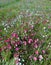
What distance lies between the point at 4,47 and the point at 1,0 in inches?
393

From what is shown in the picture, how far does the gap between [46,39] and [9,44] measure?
1.37 meters

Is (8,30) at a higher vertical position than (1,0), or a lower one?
higher

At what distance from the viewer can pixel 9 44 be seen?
590 cm

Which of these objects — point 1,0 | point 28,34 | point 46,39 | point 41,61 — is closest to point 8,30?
point 28,34

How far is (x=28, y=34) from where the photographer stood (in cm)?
670

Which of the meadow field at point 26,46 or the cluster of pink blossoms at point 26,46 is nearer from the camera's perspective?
the meadow field at point 26,46

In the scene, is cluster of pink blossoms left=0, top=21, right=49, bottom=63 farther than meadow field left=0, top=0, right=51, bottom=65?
Yes

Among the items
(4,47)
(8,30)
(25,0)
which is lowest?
(25,0)

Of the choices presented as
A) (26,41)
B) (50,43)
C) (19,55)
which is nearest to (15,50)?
(19,55)

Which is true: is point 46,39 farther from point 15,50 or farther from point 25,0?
point 25,0

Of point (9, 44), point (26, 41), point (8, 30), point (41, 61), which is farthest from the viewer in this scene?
point (8, 30)

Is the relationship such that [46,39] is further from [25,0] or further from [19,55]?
[25,0]

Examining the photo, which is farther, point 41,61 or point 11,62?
point 41,61

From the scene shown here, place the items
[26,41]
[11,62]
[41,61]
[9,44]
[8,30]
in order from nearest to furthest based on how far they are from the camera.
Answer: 1. [11,62]
2. [41,61]
3. [9,44]
4. [26,41]
5. [8,30]
